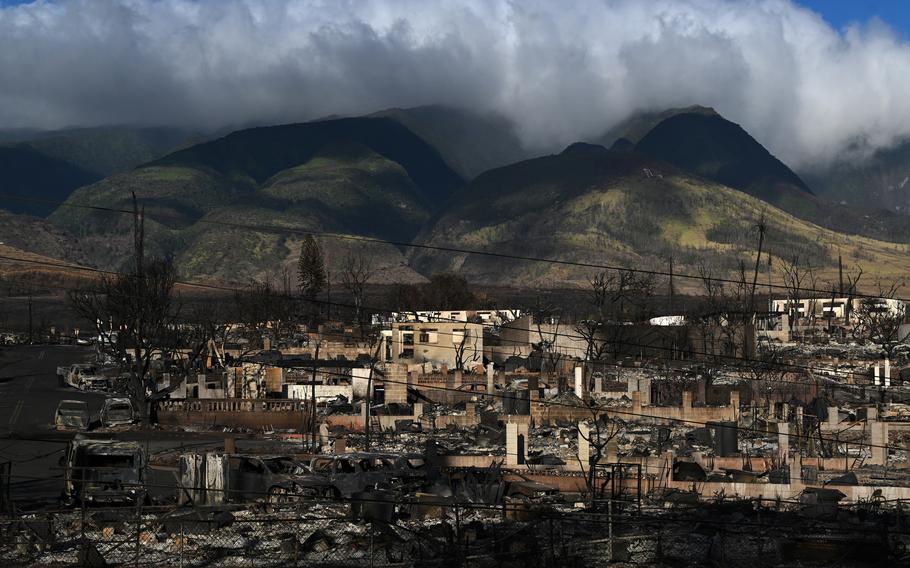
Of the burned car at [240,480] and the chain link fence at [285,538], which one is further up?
the burned car at [240,480]

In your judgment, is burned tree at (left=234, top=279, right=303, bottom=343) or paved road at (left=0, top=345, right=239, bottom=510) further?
burned tree at (left=234, top=279, right=303, bottom=343)

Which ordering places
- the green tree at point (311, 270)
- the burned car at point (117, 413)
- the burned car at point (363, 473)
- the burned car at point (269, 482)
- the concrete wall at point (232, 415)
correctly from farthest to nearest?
1. the green tree at point (311, 270)
2. the concrete wall at point (232, 415)
3. the burned car at point (117, 413)
4. the burned car at point (363, 473)
5. the burned car at point (269, 482)

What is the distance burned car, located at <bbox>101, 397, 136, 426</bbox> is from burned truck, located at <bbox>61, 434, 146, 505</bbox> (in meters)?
20.1

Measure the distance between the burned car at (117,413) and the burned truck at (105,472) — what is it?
20075 millimetres

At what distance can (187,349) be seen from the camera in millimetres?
82562

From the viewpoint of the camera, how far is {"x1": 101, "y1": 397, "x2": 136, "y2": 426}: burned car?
1934 inches

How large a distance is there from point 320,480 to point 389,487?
151 cm

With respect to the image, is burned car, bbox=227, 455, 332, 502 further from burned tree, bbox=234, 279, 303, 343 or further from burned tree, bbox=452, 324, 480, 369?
burned tree, bbox=234, 279, 303, 343

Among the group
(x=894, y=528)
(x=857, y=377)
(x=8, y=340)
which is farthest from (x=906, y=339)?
(x=8, y=340)

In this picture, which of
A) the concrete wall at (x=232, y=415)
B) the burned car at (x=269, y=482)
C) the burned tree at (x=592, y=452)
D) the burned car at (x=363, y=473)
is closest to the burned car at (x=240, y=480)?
the burned car at (x=269, y=482)

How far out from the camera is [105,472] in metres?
28.5

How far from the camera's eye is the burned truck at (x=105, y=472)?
91.1 ft

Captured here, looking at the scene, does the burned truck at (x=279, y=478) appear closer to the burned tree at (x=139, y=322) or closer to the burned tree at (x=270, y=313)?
the burned tree at (x=139, y=322)

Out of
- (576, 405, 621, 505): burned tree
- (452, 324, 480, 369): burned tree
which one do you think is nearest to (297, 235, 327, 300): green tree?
(452, 324, 480, 369): burned tree
